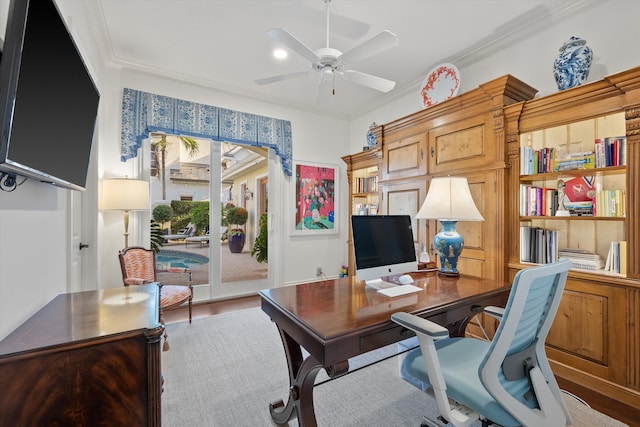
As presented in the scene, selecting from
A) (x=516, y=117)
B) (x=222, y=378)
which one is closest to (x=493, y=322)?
(x=516, y=117)

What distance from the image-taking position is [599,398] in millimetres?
1851

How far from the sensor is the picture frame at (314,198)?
14.6 ft

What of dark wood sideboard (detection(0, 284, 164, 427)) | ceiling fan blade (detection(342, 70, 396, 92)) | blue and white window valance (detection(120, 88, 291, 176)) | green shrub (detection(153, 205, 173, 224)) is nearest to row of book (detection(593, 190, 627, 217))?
ceiling fan blade (detection(342, 70, 396, 92))

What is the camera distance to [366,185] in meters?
4.45

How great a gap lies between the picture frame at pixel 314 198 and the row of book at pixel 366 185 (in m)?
0.36

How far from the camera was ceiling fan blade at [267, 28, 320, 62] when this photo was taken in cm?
184

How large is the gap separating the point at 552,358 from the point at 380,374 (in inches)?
52.4

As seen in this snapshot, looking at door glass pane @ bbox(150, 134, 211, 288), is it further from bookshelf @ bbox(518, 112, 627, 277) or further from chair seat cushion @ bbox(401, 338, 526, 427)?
bookshelf @ bbox(518, 112, 627, 277)

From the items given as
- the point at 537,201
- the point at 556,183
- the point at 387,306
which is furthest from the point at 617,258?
the point at 387,306

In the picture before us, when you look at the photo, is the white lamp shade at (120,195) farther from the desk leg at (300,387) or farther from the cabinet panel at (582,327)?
the cabinet panel at (582,327)

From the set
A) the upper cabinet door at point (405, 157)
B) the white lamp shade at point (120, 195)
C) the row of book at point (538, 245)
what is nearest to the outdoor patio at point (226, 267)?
the white lamp shade at point (120, 195)

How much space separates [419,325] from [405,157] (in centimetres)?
251

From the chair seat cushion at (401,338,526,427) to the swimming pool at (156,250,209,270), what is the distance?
3178 millimetres

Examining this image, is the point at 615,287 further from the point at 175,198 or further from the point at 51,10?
the point at 175,198
